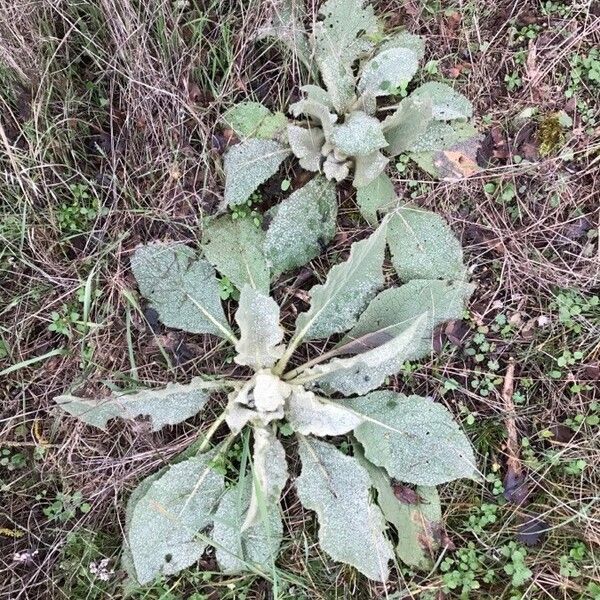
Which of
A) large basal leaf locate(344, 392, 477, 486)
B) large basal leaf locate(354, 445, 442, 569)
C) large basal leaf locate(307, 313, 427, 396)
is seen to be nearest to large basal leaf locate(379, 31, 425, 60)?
large basal leaf locate(307, 313, 427, 396)

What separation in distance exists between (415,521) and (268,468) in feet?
1.89

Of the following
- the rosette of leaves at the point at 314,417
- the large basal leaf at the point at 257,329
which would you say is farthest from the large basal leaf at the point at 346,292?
the large basal leaf at the point at 257,329

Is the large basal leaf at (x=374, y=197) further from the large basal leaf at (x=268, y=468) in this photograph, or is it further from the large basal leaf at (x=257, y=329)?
the large basal leaf at (x=268, y=468)

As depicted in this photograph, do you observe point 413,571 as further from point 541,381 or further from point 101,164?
point 101,164

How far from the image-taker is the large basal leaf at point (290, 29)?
8.47 ft

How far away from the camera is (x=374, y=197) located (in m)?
2.60

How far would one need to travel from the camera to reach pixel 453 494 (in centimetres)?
258

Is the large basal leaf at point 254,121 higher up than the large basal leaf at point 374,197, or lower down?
higher up

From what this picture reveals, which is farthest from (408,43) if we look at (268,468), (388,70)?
(268,468)

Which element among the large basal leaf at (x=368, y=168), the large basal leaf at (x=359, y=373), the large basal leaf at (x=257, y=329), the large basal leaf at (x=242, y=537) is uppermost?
the large basal leaf at (x=368, y=168)

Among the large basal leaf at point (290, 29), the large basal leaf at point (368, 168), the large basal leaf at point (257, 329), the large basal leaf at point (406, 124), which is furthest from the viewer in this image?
A: the large basal leaf at point (290, 29)

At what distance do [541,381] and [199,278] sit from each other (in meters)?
1.34

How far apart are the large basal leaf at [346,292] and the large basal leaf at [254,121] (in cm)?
60

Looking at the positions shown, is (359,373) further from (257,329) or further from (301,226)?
(301,226)
